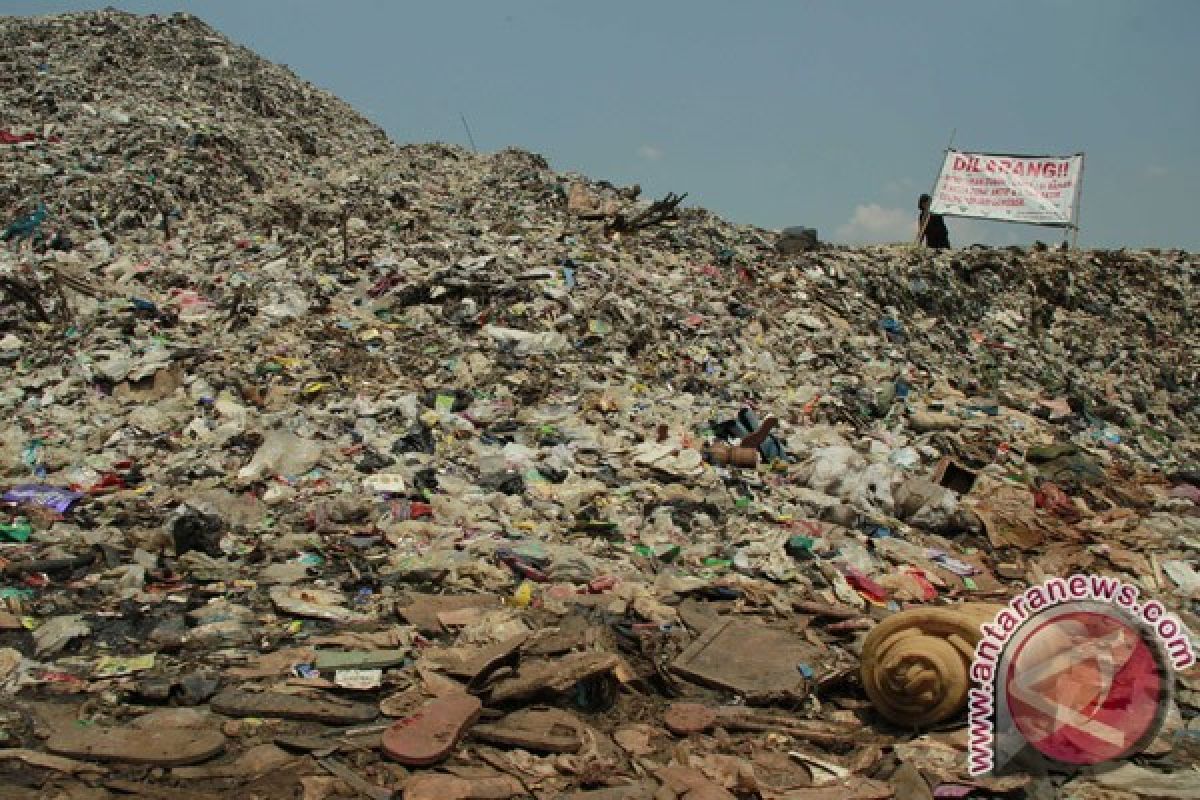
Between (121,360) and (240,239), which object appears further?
(240,239)

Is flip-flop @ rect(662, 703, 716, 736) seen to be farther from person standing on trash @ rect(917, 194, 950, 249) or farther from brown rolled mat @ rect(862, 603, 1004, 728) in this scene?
person standing on trash @ rect(917, 194, 950, 249)

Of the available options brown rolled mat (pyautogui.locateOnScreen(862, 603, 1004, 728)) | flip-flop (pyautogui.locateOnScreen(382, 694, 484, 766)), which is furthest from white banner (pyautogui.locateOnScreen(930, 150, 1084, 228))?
flip-flop (pyautogui.locateOnScreen(382, 694, 484, 766))

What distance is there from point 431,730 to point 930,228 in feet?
38.2

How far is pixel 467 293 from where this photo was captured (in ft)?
26.9

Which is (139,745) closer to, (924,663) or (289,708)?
(289,708)

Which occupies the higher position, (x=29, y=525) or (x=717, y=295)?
(x=717, y=295)

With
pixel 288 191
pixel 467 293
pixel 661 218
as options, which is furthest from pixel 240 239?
pixel 661 218

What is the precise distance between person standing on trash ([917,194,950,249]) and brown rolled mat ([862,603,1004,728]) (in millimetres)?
10199

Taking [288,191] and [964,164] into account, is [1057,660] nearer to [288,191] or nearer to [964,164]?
[964,164]

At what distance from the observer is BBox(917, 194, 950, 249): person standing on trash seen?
39.7ft

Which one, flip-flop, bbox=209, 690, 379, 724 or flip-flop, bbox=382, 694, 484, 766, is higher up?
flip-flop, bbox=382, 694, 484, 766

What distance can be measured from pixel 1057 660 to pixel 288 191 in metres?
11.6

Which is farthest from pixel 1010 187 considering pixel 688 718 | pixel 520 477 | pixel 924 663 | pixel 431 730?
pixel 431 730

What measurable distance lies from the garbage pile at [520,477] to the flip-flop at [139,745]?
0.05ft
